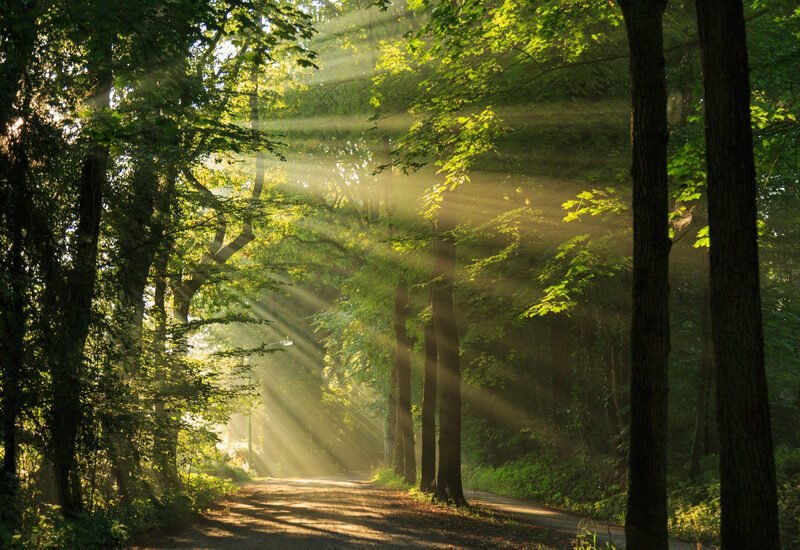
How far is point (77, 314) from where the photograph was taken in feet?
34.7

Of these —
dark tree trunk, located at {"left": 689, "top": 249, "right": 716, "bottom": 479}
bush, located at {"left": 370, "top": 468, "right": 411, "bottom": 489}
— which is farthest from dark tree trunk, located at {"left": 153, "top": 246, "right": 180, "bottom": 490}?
bush, located at {"left": 370, "top": 468, "right": 411, "bottom": 489}

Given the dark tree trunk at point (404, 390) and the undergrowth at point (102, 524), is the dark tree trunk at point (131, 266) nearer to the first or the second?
the undergrowth at point (102, 524)

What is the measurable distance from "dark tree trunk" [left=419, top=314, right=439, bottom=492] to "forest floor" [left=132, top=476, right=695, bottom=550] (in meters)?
0.85

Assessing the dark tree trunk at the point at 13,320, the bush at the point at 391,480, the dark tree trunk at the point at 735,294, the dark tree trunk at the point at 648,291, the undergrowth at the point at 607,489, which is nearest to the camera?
the dark tree trunk at the point at 735,294

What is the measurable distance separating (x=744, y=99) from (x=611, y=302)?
1450 centimetres

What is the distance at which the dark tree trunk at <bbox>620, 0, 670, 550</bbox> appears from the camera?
321 inches

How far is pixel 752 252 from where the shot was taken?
7152 mm

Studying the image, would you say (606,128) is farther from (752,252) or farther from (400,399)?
(400,399)

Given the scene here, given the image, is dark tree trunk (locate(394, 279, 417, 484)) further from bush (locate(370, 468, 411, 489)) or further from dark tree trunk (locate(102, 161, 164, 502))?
→ dark tree trunk (locate(102, 161, 164, 502))

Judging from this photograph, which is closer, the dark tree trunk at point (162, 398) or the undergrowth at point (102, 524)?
the undergrowth at point (102, 524)

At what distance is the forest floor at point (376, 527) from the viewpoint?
42.5ft

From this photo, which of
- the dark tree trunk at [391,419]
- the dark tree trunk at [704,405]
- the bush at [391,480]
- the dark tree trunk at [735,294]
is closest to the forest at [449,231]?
the dark tree trunk at [735,294]

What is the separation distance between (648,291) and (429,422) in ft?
52.3

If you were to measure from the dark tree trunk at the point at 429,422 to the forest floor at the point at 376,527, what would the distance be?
0.85 metres
